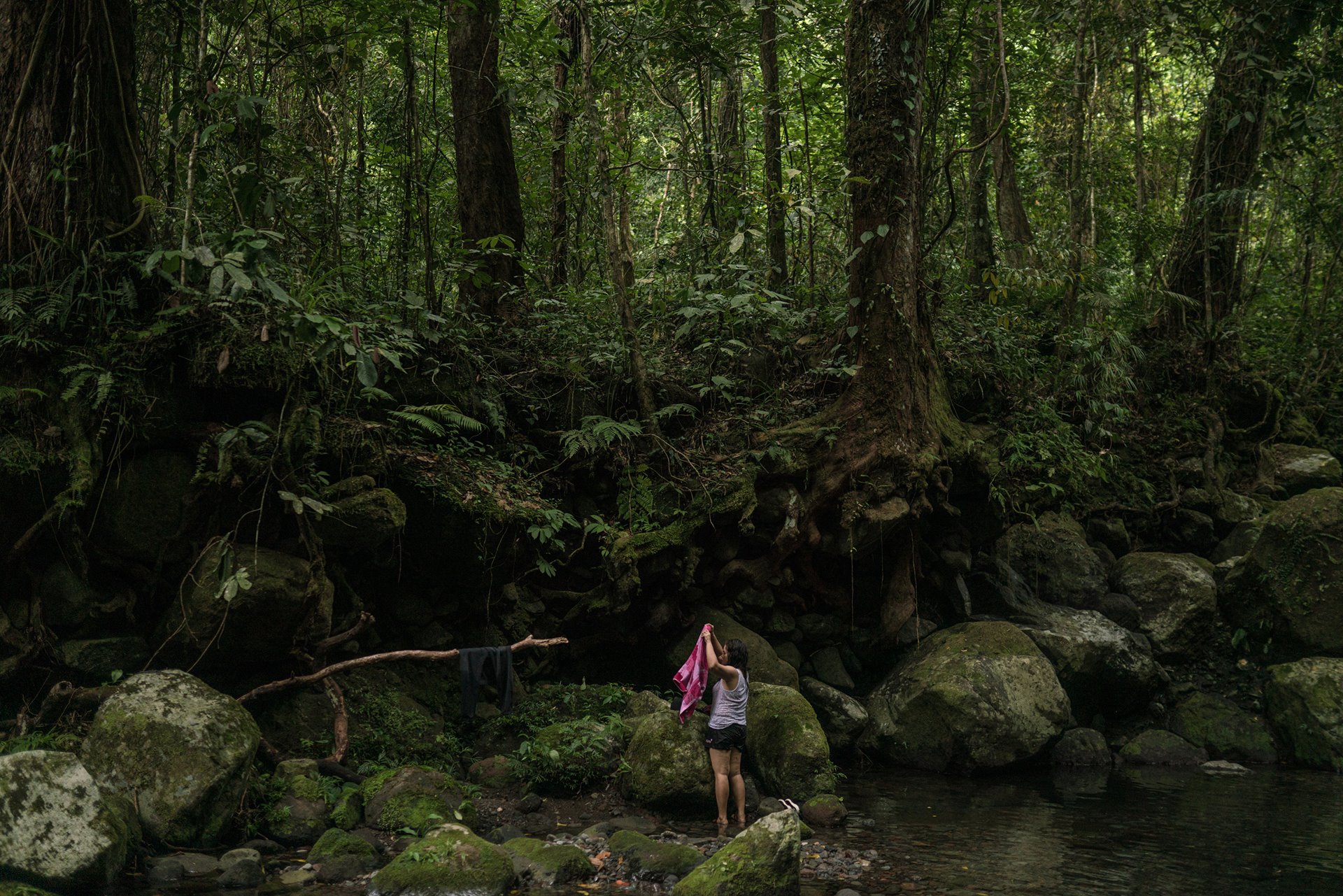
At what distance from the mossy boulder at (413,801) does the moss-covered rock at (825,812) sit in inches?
106

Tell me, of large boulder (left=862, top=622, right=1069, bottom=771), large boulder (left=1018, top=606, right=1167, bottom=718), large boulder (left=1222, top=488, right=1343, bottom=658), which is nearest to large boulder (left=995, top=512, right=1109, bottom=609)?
large boulder (left=1018, top=606, right=1167, bottom=718)

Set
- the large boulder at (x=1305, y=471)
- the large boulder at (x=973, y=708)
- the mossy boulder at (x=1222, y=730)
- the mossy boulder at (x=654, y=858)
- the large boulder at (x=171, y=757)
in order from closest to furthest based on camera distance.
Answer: the large boulder at (x=171, y=757) → the mossy boulder at (x=654, y=858) → the large boulder at (x=973, y=708) → the mossy boulder at (x=1222, y=730) → the large boulder at (x=1305, y=471)

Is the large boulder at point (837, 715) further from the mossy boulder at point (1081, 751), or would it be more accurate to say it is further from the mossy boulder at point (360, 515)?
the mossy boulder at point (360, 515)

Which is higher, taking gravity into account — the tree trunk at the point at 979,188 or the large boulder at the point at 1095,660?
the tree trunk at the point at 979,188

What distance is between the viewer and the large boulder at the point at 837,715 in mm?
9828

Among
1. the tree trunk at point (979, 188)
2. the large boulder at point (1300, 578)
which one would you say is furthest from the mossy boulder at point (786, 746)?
the tree trunk at point (979, 188)

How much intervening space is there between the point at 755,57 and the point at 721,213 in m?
3.72

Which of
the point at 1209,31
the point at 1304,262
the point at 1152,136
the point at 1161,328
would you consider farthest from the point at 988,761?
the point at 1152,136

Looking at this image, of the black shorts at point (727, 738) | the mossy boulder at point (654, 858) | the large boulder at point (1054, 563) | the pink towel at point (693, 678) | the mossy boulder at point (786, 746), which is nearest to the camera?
the mossy boulder at point (654, 858)

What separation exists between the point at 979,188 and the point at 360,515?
10.5 m

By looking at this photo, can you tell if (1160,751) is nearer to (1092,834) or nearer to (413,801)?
(1092,834)

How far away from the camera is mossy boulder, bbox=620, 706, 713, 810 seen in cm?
771

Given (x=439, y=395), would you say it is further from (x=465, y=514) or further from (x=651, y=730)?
(x=651, y=730)

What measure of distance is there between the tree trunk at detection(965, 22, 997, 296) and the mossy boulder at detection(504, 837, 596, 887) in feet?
33.0
